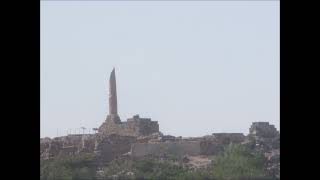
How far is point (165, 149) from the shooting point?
27672 millimetres

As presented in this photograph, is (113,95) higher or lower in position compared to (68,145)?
higher

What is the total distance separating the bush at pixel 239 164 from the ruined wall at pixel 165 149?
1.90m

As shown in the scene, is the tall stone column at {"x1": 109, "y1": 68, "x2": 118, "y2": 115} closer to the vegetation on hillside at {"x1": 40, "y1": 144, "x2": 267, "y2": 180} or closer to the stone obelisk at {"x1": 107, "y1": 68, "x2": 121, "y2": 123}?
the stone obelisk at {"x1": 107, "y1": 68, "x2": 121, "y2": 123}

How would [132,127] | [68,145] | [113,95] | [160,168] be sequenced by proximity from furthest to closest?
[113,95] < [132,127] < [68,145] < [160,168]

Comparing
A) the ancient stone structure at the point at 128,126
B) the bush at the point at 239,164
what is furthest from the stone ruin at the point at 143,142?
the bush at the point at 239,164

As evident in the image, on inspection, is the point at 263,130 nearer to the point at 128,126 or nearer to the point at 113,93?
the point at 128,126

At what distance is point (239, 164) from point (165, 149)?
390 cm

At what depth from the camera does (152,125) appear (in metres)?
29.0

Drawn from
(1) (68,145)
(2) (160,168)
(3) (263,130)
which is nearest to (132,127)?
(1) (68,145)

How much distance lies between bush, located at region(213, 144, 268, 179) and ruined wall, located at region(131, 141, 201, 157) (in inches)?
74.7

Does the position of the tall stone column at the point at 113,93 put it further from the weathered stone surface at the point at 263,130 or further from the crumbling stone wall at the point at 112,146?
the weathered stone surface at the point at 263,130

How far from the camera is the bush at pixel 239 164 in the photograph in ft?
80.0

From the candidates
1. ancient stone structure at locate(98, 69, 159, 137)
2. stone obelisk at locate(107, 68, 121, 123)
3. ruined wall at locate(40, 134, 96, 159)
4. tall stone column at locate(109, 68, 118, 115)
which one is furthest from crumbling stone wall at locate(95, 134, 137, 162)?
tall stone column at locate(109, 68, 118, 115)

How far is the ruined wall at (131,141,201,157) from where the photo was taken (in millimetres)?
27359
